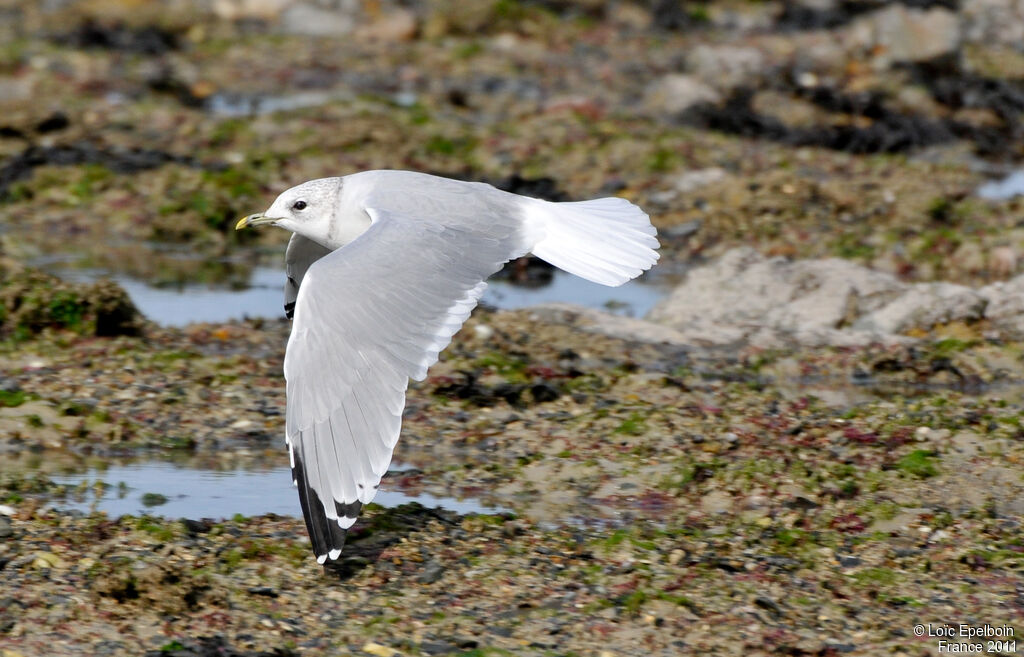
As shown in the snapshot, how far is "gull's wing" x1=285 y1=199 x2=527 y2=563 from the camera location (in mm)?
4934

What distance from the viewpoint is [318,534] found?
16.2ft

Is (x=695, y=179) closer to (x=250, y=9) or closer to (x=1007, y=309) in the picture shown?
(x=1007, y=309)

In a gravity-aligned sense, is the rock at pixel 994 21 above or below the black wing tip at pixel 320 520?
below

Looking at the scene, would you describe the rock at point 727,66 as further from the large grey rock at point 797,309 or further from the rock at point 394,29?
the large grey rock at point 797,309

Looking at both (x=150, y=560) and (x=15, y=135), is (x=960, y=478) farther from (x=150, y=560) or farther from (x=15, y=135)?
(x=15, y=135)

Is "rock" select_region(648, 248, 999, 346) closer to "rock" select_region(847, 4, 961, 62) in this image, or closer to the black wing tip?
the black wing tip

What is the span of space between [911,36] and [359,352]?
1201 centimetres

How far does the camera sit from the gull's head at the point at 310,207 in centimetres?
631

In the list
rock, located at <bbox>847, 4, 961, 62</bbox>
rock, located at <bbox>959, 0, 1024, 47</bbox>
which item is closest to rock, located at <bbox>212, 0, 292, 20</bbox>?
rock, located at <bbox>847, 4, 961, 62</bbox>

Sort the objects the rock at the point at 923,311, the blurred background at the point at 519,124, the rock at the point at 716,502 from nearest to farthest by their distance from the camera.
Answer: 1. the rock at the point at 716,502
2. the rock at the point at 923,311
3. the blurred background at the point at 519,124

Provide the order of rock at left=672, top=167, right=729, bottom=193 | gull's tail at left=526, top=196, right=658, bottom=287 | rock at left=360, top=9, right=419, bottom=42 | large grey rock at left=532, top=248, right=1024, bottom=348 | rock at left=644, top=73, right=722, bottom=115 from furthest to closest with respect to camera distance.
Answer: rock at left=360, top=9, right=419, bottom=42 < rock at left=644, top=73, right=722, bottom=115 < rock at left=672, top=167, right=729, bottom=193 < large grey rock at left=532, top=248, right=1024, bottom=348 < gull's tail at left=526, top=196, right=658, bottom=287

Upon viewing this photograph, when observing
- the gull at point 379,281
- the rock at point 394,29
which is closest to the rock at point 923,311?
the gull at point 379,281

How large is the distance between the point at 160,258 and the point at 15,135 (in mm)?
2630

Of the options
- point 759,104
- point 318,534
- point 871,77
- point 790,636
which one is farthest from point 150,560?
point 871,77
